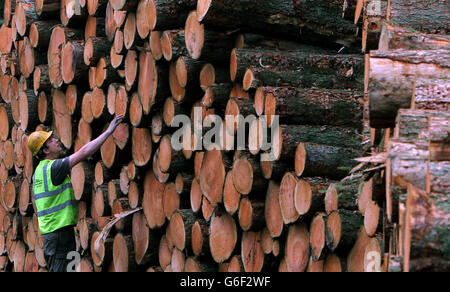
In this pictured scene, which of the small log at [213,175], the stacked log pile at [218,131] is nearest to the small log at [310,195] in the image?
the stacked log pile at [218,131]

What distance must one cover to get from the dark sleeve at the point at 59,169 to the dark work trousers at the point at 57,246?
0.42m

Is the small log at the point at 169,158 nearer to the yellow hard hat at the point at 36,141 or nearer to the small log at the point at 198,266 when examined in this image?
the small log at the point at 198,266

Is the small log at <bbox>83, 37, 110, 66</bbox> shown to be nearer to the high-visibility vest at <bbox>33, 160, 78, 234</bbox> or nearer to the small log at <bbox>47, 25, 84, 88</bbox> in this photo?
the small log at <bbox>47, 25, 84, 88</bbox>

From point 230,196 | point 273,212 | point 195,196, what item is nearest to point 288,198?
point 273,212

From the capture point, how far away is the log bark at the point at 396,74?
295cm

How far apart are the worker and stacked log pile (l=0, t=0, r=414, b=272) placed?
0.28 metres

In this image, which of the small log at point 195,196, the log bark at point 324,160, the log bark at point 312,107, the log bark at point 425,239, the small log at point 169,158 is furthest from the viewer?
the small log at point 169,158

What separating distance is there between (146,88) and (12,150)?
315 centimetres

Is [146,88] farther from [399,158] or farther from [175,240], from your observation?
[399,158]

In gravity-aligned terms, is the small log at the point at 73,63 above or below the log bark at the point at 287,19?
below

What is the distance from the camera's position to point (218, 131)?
4.62 metres

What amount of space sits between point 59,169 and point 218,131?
4.93ft

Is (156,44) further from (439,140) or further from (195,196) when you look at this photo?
(439,140)

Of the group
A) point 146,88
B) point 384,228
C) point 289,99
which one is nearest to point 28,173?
point 146,88
